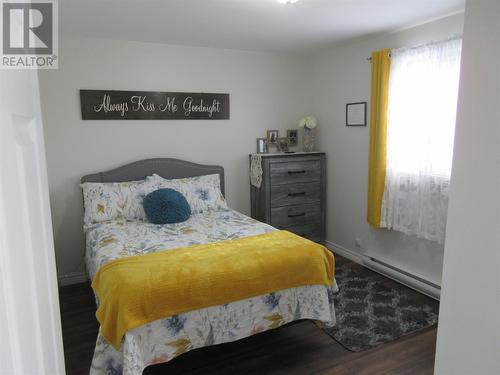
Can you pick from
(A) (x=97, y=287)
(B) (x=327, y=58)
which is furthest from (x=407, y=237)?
(A) (x=97, y=287)

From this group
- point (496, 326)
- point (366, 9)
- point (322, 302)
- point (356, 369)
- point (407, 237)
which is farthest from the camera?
point (407, 237)

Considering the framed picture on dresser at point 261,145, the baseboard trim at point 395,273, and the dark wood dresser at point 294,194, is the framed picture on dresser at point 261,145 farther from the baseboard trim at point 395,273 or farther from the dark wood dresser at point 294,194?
the baseboard trim at point 395,273

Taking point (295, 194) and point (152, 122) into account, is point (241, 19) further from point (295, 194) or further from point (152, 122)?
point (295, 194)

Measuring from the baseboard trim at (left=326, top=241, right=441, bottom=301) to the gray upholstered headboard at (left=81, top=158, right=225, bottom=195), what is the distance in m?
1.75

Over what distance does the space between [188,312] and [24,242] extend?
5.53 ft

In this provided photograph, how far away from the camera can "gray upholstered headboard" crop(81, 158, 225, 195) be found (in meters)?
3.65

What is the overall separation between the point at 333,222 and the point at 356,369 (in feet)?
7.57

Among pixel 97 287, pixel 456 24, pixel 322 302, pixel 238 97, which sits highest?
pixel 456 24

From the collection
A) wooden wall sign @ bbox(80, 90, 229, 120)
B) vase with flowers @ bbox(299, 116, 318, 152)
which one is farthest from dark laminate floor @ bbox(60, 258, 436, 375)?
vase with flowers @ bbox(299, 116, 318, 152)

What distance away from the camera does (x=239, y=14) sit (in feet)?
9.34

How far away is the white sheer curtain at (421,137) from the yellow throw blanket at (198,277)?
1.17 meters

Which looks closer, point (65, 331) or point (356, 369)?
point (356, 369)

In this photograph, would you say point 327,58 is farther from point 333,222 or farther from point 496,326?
point 496,326
